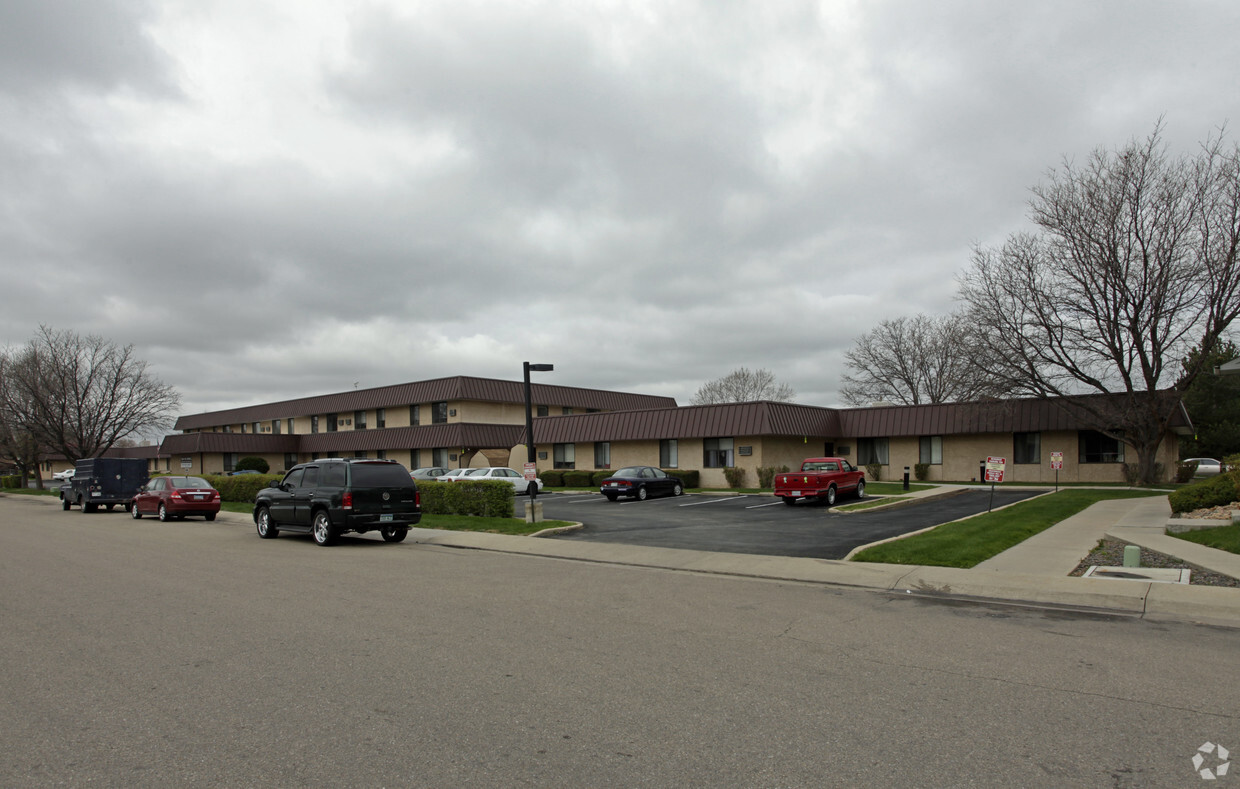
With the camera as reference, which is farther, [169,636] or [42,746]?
[169,636]

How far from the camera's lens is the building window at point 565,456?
4506 cm

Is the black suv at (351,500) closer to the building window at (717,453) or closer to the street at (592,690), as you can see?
the street at (592,690)

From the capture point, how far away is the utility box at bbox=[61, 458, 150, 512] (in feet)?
105

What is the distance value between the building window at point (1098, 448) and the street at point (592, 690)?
31077 mm

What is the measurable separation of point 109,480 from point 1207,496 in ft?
123

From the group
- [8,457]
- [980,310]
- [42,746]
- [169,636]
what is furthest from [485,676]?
[8,457]

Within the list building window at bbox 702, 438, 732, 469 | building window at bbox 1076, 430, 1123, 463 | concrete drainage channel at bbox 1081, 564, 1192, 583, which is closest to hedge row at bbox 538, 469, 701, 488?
building window at bbox 702, 438, 732, 469

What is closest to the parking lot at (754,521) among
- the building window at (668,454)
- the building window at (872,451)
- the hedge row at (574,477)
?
the building window at (668,454)

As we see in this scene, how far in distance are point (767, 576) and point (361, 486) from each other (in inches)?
357

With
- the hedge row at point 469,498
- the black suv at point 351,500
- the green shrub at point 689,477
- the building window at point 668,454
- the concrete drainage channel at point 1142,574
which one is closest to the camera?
the concrete drainage channel at point 1142,574

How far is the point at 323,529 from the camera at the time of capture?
1677cm

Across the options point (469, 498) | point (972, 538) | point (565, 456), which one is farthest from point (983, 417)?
point (469, 498)

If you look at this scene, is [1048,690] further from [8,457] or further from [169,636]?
[8,457]

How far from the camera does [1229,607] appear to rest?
28.7 feet
